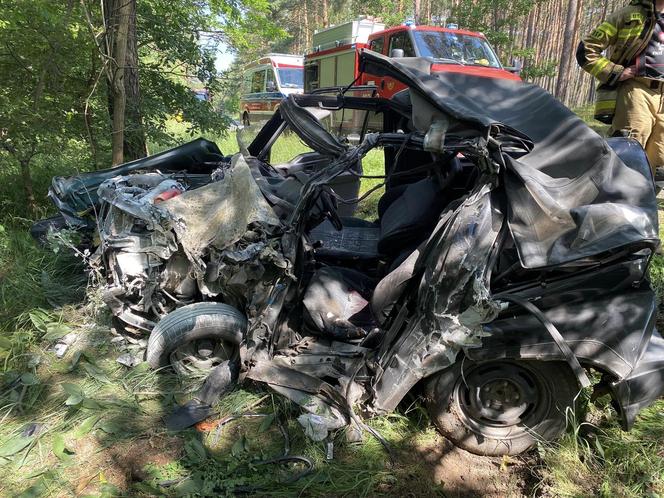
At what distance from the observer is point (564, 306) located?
2221mm

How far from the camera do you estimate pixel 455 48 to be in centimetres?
941

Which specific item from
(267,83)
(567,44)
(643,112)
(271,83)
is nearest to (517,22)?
(567,44)

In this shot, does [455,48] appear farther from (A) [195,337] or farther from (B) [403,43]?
(A) [195,337]

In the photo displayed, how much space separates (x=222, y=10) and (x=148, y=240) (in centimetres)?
382

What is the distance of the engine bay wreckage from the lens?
2162mm

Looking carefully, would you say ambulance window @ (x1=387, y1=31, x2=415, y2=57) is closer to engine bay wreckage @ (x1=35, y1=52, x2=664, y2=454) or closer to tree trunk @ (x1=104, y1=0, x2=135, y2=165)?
tree trunk @ (x1=104, y1=0, x2=135, y2=165)

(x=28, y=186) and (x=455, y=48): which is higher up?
(x=455, y=48)

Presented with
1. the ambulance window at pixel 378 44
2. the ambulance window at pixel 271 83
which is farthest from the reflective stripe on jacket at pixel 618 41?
the ambulance window at pixel 271 83

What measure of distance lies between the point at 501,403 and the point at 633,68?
127 inches

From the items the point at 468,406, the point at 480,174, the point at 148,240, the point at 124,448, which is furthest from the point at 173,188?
the point at 468,406

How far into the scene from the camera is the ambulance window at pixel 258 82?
1570cm

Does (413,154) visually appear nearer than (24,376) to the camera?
No

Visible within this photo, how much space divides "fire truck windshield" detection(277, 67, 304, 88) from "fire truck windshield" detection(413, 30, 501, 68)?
6618 millimetres

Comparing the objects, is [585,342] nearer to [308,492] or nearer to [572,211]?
[572,211]
